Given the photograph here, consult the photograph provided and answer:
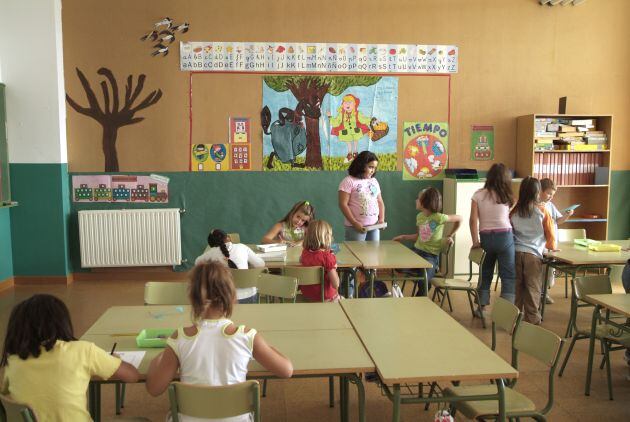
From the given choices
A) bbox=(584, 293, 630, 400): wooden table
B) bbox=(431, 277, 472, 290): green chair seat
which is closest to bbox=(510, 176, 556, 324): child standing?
bbox=(431, 277, 472, 290): green chair seat

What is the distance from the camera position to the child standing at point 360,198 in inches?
215

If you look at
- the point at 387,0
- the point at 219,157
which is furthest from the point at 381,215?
the point at 387,0

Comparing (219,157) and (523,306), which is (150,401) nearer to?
(523,306)

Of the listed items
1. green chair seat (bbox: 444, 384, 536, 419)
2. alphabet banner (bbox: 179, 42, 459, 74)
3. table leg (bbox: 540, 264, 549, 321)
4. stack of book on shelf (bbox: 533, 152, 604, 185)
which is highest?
alphabet banner (bbox: 179, 42, 459, 74)

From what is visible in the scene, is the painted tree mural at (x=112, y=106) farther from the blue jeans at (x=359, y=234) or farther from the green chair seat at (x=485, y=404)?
the green chair seat at (x=485, y=404)

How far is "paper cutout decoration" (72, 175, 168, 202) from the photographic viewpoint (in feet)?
22.5

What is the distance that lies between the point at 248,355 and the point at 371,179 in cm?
360

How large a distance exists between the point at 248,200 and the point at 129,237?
145cm

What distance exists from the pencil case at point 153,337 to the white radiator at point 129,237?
4.35 metres

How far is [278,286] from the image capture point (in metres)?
3.66

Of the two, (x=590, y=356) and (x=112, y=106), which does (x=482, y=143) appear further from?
(x=112, y=106)

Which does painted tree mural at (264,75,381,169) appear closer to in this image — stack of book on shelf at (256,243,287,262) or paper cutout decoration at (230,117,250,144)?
paper cutout decoration at (230,117,250,144)

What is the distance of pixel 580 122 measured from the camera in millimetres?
6938

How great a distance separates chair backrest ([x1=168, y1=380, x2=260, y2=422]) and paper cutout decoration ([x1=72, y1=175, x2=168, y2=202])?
5.11 meters
